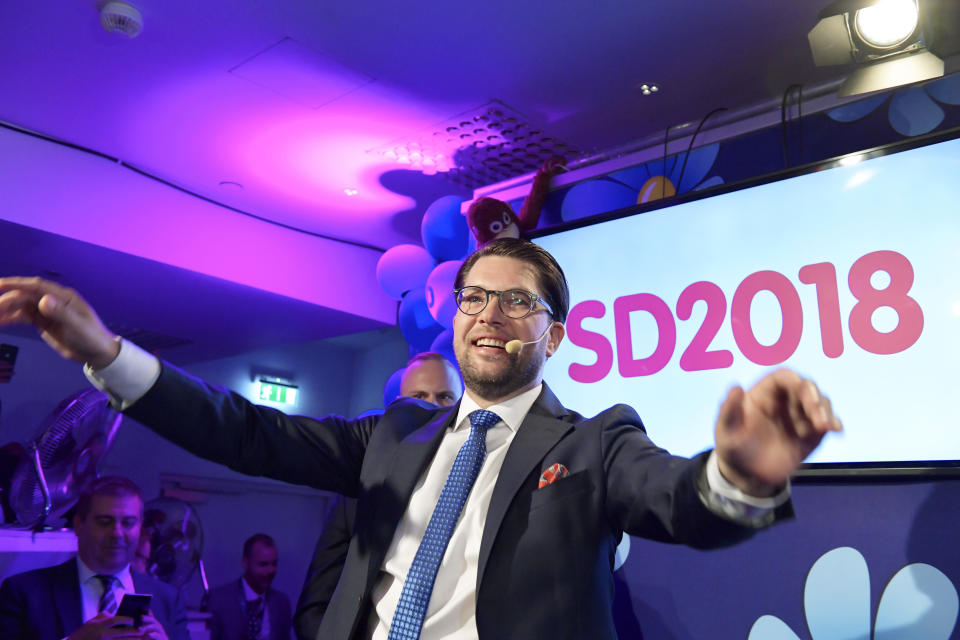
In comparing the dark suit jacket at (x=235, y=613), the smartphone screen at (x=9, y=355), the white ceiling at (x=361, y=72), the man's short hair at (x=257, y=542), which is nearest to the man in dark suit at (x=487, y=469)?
the white ceiling at (x=361, y=72)

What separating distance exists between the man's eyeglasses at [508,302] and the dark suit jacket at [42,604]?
251cm

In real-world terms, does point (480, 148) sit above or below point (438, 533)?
above

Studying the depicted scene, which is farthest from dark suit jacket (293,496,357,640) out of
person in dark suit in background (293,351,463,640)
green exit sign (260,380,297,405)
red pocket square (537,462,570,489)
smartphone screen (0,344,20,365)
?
green exit sign (260,380,297,405)

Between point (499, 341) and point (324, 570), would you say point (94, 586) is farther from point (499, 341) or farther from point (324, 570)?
point (499, 341)

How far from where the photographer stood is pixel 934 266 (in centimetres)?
230

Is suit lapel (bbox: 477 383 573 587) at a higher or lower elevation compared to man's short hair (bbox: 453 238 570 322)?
lower

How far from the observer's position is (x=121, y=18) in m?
3.14

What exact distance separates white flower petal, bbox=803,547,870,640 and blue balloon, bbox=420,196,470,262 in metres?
1.97

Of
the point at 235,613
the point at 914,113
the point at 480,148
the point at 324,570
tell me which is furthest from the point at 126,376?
the point at 235,613

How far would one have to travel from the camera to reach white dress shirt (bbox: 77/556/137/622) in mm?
3283

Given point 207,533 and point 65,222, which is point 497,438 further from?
point 207,533

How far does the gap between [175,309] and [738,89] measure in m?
3.78

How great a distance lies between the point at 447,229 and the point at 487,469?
2330 mm

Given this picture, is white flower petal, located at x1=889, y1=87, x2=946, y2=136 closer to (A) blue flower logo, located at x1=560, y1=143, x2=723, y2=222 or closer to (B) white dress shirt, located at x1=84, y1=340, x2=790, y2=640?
(A) blue flower logo, located at x1=560, y1=143, x2=723, y2=222
